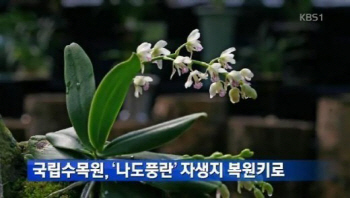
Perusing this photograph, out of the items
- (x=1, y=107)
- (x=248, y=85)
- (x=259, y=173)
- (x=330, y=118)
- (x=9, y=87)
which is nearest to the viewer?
(x=248, y=85)

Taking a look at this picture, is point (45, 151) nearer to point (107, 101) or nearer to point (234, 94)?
point (107, 101)

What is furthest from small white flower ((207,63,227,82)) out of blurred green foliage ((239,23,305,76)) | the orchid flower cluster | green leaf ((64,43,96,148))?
blurred green foliage ((239,23,305,76))

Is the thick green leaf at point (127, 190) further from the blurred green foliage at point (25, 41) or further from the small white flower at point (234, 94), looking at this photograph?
the blurred green foliage at point (25, 41)

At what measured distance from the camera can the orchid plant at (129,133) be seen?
0.57 m

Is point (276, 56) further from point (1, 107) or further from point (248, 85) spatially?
point (248, 85)

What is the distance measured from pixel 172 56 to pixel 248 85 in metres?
0.07

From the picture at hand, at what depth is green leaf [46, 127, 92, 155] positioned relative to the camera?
1.94 ft

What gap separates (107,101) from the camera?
1.91ft

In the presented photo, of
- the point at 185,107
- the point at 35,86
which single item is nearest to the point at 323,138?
the point at 185,107

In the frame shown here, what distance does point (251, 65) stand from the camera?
181cm

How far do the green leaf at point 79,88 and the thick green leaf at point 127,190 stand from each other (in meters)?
0.04
